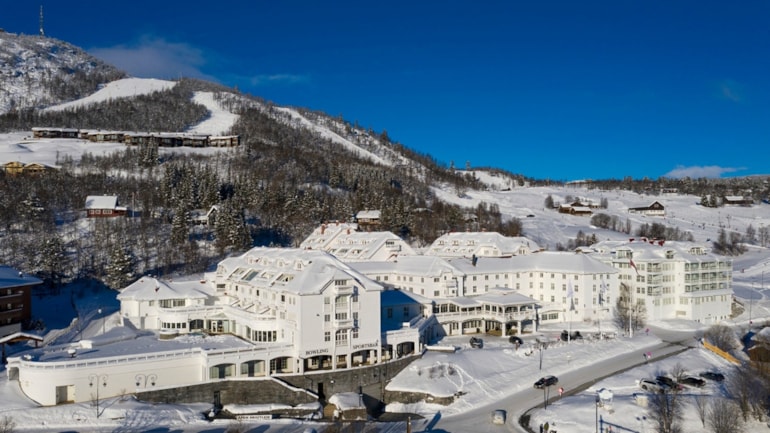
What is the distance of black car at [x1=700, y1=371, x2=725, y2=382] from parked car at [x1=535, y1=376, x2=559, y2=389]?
11.3m

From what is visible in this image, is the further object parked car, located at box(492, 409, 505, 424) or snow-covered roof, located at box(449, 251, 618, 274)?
snow-covered roof, located at box(449, 251, 618, 274)

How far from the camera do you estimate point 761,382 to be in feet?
137

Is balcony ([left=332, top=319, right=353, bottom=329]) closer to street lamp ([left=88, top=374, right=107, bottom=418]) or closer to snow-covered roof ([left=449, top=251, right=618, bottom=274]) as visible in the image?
street lamp ([left=88, top=374, right=107, bottom=418])

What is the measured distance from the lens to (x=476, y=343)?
54531 mm

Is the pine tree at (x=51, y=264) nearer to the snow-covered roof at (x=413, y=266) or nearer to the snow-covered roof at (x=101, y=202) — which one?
the snow-covered roof at (x=101, y=202)

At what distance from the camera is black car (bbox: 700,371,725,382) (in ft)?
150

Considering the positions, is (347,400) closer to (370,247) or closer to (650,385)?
(650,385)

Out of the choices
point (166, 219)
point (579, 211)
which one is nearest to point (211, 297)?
point (166, 219)

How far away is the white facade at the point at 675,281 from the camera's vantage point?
69.9 metres

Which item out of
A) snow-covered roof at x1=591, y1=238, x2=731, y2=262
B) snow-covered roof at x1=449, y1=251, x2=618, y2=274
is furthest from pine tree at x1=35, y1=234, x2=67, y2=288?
snow-covered roof at x1=591, y1=238, x2=731, y2=262

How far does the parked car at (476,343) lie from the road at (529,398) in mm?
8479

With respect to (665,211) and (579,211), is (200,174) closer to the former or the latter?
(579,211)

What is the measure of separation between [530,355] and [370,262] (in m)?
25.0

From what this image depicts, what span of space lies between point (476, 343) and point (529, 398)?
12.1m
